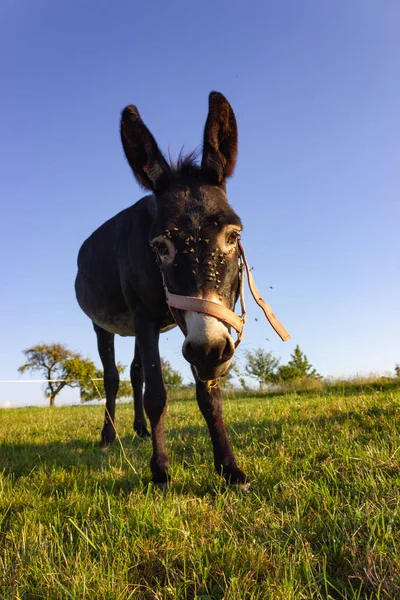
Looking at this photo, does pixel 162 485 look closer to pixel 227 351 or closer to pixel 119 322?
pixel 227 351

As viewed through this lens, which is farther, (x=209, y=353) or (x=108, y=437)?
(x=108, y=437)

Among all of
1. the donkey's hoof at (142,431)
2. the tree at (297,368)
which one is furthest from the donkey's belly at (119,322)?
the tree at (297,368)

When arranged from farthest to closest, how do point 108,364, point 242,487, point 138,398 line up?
1. point 108,364
2. point 138,398
3. point 242,487

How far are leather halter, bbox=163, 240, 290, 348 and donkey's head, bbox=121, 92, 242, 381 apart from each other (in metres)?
0.04

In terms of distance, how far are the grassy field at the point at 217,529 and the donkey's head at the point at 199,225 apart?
0.92m

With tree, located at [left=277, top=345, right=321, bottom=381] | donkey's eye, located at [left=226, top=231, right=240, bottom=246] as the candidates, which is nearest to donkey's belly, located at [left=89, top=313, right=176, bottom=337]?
donkey's eye, located at [left=226, top=231, right=240, bottom=246]

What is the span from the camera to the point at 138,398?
6410 millimetres

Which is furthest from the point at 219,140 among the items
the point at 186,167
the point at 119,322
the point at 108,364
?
the point at 108,364

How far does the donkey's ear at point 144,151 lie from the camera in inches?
146

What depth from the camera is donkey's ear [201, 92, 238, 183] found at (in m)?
3.57

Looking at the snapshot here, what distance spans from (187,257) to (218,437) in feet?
4.99

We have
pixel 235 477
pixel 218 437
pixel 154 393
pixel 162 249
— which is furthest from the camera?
pixel 154 393

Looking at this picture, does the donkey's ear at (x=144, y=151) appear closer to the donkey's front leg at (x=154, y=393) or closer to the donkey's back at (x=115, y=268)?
the donkey's back at (x=115, y=268)

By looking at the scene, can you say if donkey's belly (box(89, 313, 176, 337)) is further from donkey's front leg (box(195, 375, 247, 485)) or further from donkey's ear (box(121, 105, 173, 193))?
donkey's ear (box(121, 105, 173, 193))
